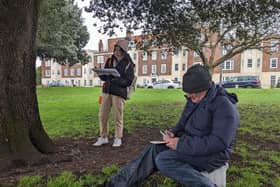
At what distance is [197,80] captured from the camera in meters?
2.57

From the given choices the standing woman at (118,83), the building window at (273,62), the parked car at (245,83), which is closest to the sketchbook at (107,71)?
the standing woman at (118,83)

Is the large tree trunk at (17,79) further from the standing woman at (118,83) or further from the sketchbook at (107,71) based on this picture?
the standing woman at (118,83)

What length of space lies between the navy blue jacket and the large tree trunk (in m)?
2.30

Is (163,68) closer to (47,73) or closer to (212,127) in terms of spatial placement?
(47,73)

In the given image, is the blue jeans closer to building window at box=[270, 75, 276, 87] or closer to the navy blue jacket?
the navy blue jacket

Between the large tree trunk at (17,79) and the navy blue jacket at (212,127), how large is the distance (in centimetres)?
230

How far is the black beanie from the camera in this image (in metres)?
2.57

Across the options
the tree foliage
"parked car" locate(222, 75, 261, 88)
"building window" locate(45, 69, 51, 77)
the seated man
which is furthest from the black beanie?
"building window" locate(45, 69, 51, 77)

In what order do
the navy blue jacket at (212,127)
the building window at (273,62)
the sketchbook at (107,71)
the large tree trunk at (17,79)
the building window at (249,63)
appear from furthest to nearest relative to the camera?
1. the building window at (249,63)
2. the building window at (273,62)
3. the sketchbook at (107,71)
4. the large tree trunk at (17,79)
5. the navy blue jacket at (212,127)

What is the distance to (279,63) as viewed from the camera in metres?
48.0

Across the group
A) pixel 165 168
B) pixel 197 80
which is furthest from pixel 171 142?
pixel 197 80

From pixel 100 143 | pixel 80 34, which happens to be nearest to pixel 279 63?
pixel 80 34

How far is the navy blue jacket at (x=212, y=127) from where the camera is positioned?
244 centimetres

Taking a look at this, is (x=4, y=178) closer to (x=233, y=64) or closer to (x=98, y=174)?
(x=98, y=174)
